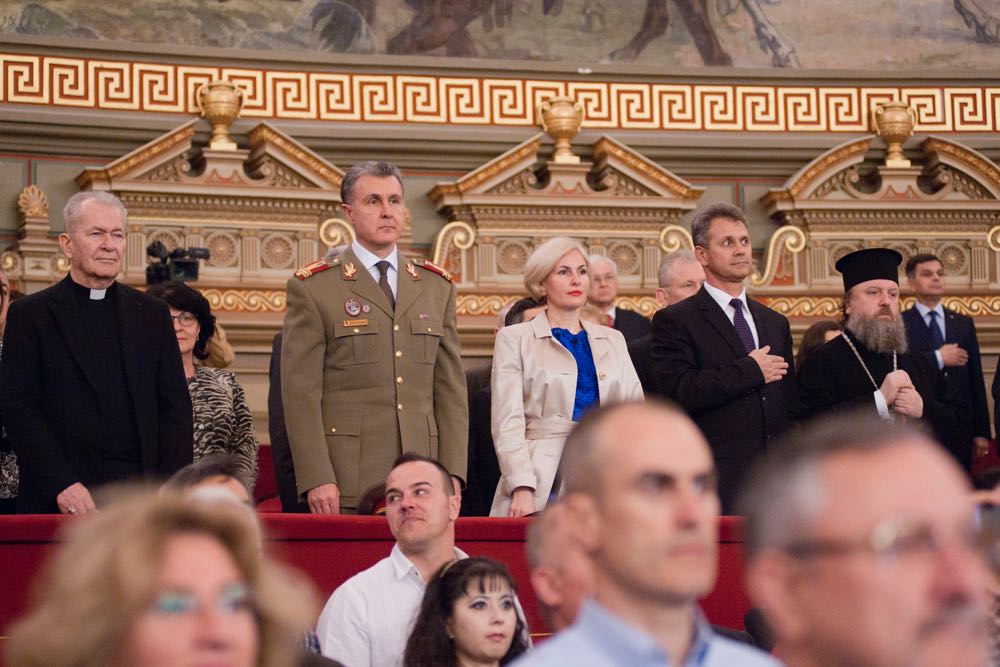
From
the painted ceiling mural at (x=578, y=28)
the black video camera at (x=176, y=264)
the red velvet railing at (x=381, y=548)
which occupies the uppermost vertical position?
the painted ceiling mural at (x=578, y=28)

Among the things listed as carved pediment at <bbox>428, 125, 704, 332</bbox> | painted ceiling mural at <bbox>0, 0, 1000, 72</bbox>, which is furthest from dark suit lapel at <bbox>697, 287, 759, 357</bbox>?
painted ceiling mural at <bbox>0, 0, 1000, 72</bbox>

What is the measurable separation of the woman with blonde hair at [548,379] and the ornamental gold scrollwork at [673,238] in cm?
459

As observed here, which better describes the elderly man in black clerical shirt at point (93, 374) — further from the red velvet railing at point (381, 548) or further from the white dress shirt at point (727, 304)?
the white dress shirt at point (727, 304)

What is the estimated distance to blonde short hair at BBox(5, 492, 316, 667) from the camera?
6.40 feet

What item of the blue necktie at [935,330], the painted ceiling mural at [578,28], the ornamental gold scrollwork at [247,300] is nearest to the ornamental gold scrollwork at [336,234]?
the ornamental gold scrollwork at [247,300]

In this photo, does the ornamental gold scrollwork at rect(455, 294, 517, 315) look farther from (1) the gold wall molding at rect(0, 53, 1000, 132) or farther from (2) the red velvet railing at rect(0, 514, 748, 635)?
(2) the red velvet railing at rect(0, 514, 748, 635)

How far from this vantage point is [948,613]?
1.59 metres

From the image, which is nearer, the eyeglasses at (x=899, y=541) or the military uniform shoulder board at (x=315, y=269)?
the eyeglasses at (x=899, y=541)

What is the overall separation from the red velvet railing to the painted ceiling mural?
6.22 m

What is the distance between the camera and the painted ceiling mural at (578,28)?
10.0 meters

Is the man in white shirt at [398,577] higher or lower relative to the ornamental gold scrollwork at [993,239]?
lower

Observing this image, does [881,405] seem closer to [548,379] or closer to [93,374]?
[548,379]

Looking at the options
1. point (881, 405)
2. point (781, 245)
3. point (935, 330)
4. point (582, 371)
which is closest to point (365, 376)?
point (582, 371)

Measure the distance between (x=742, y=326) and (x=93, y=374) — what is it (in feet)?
7.59
